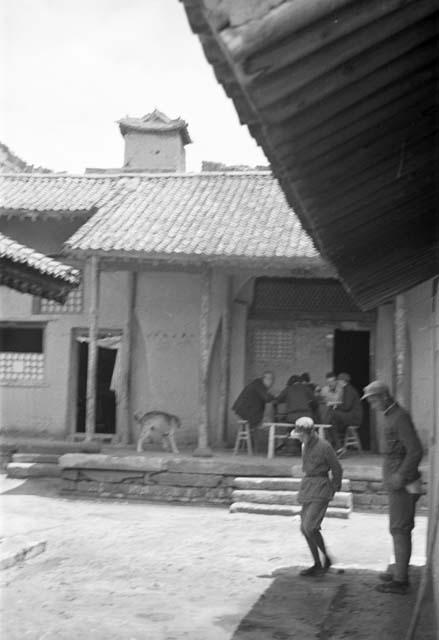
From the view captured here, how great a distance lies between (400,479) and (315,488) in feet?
3.91

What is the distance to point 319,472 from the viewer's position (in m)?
8.04

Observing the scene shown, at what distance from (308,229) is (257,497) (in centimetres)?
809

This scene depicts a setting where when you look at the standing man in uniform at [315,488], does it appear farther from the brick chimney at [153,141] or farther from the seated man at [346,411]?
the brick chimney at [153,141]

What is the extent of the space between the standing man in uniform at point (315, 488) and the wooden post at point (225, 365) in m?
7.51

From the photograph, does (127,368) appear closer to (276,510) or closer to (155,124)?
(276,510)

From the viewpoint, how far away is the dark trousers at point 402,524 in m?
7.00

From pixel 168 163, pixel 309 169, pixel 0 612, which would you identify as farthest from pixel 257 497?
pixel 168 163

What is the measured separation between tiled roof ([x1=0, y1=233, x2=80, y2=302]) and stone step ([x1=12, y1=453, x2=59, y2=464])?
7.34 meters

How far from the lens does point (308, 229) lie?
190 inches

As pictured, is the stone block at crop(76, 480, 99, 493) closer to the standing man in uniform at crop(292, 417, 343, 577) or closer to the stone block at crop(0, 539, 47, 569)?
the stone block at crop(0, 539, 47, 569)

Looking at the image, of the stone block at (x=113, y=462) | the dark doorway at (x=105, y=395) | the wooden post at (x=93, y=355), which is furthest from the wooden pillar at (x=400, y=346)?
the dark doorway at (x=105, y=395)

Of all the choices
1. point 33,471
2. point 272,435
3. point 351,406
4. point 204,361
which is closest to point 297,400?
point 272,435

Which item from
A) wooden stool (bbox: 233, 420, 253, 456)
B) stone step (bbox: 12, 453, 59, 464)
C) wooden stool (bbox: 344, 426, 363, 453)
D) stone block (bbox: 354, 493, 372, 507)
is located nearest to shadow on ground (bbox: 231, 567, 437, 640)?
stone block (bbox: 354, 493, 372, 507)

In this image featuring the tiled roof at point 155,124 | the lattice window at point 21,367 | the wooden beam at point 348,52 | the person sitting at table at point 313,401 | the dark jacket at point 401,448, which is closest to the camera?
the wooden beam at point 348,52
